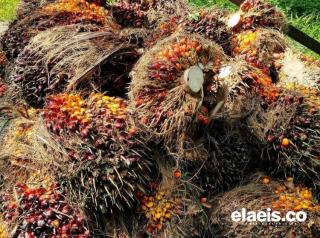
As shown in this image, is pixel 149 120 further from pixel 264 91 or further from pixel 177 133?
pixel 264 91

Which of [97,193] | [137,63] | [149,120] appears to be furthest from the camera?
[137,63]

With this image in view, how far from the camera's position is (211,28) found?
148 inches

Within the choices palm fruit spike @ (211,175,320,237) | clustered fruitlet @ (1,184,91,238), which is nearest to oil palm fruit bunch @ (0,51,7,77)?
clustered fruitlet @ (1,184,91,238)

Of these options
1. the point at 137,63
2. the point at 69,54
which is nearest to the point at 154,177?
the point at 137,63

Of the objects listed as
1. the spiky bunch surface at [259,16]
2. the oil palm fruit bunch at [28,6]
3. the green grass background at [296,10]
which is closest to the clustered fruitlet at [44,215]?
the oil palm fruit bunch at [28,6]

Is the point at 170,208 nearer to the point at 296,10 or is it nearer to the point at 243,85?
the point at 243,85

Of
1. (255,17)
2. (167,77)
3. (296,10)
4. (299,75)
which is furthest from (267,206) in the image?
(296,10)

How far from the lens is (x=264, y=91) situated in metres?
3.20

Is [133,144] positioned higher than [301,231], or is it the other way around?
[133,144]

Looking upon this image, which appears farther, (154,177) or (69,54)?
(69,54)

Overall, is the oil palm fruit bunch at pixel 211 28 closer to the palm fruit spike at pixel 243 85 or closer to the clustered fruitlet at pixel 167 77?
the palm fruit spike at pixel 243 85

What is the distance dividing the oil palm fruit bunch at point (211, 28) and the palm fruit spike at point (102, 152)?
1215mm

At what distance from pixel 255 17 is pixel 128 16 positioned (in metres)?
1.05

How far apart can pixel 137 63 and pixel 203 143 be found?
0.64m
